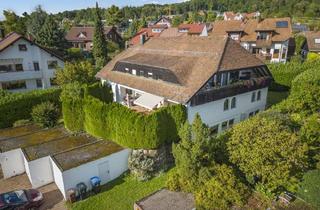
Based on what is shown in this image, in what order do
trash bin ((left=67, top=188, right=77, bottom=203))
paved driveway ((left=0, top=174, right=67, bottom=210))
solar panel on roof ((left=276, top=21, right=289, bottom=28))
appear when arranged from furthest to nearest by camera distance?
solar panel on roof ((left=276, top=21, right=289, bottom=28)), paved driveway ((left=0, top=174, right=67, bottom=210)), trash bin ((left=67, top=188, right=77, bottom=203))

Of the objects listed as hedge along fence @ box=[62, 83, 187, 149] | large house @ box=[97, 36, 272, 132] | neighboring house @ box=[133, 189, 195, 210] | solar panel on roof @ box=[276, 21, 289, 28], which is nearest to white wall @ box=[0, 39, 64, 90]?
large house @ box=[97, 36, 272, 132]

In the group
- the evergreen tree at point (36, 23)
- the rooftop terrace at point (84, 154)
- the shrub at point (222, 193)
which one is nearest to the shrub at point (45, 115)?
the rooftop terrace at point (84, 154)

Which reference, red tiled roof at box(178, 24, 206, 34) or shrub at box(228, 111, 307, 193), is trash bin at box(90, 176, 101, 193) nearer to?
shrub at box(228, 111, 307, 193)

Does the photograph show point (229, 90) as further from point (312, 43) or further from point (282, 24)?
point (312, 43)

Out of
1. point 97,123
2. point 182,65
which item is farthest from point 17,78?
point 182,65

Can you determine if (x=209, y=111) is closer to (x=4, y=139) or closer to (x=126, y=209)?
(x=126, y=209)

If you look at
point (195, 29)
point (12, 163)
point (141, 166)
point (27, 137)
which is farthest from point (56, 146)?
point (195, 29)
